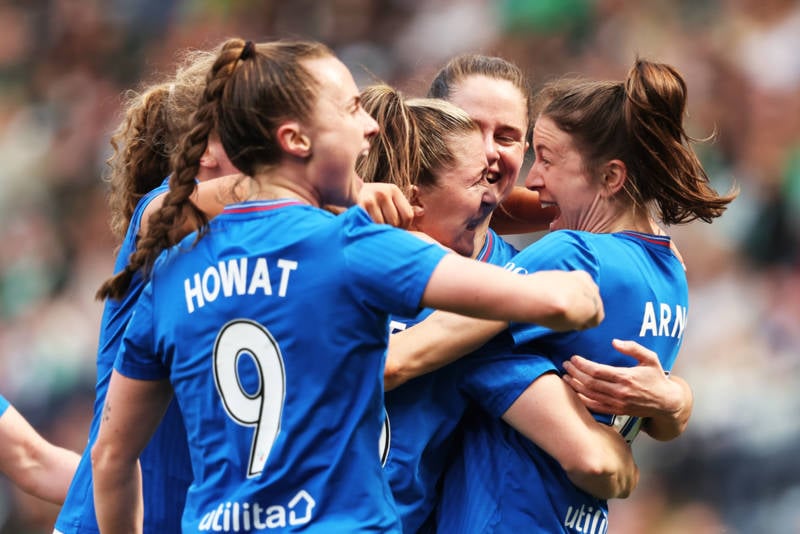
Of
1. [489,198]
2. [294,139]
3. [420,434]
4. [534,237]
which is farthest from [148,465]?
[534,237]

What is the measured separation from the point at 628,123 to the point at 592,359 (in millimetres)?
552

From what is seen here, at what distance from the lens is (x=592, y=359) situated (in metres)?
2.39

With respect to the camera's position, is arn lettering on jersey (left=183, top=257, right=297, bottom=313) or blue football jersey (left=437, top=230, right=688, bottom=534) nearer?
arn lettering on jersey (left=183, top=257, right=297, bottom=313)

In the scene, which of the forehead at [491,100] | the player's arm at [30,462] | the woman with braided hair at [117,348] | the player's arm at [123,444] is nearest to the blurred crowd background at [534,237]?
the forehead at [491,100]

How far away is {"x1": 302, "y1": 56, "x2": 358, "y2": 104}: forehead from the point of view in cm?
197

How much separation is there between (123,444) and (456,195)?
3.30 ft

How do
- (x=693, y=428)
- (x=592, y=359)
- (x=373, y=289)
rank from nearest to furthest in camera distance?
(x=373, y=289), (x=592, y=359), (x=693, y=428)

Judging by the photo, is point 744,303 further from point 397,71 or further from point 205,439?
point 205,439

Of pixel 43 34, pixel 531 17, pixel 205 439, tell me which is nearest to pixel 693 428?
pixel 531 17

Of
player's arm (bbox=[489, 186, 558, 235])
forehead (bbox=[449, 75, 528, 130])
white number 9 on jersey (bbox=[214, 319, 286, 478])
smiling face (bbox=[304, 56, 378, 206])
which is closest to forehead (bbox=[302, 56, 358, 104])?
smiling face (bbox=[304, 56, 378, 206])

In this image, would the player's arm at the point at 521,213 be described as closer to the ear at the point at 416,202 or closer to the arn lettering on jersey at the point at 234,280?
the ear at the point at 416,202

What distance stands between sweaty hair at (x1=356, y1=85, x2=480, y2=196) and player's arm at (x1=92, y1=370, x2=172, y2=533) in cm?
77

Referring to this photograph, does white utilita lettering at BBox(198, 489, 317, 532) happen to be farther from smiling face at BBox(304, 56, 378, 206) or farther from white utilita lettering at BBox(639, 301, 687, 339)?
white utilita lettering at BBox(639, 301, 687, 339)

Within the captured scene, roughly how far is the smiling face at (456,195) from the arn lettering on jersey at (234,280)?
33.4 inches
